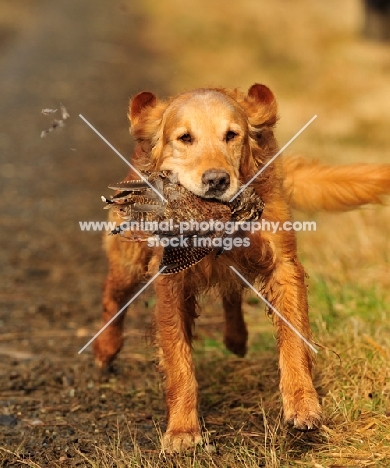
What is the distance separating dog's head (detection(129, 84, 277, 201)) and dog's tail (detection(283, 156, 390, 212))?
429mm

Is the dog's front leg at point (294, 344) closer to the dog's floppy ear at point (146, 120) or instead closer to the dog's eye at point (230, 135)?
the dog's eye at point (230, 135)

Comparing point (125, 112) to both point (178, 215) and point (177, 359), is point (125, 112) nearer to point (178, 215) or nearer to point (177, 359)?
point (177, 359)

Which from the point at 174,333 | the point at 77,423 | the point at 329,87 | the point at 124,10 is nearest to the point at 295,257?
the point at 174,333

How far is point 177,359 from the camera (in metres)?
4.16

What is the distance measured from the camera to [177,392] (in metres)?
4.07

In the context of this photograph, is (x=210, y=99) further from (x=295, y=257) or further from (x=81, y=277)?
(x=81, y=277)

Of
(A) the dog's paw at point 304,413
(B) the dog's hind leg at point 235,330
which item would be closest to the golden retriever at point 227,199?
(A) the dog's paw at point 304,413

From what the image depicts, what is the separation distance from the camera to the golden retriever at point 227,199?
3.89m

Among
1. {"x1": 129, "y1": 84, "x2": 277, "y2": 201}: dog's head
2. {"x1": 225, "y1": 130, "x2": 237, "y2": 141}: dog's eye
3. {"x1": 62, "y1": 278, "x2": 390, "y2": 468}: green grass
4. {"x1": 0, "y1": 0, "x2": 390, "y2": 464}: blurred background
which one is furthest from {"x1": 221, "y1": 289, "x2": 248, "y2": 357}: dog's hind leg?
{"x1": 225, "y1": 130, "x2": 237, "y2": 141}: dog's eye

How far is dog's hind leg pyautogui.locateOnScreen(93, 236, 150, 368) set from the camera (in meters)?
5.19

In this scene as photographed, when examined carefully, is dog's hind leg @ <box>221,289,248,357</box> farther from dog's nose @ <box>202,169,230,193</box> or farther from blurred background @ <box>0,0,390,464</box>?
dog's nose @ <box>202,169,230,193</box>

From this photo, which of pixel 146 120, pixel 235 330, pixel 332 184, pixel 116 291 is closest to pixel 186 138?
pixel 146 120

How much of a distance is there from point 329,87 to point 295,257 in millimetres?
9723

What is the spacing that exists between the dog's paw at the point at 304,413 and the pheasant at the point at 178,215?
0.76 meters
